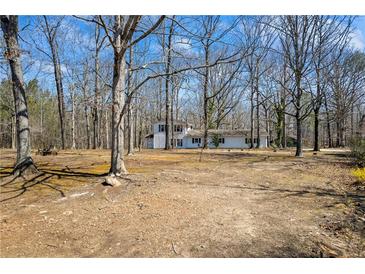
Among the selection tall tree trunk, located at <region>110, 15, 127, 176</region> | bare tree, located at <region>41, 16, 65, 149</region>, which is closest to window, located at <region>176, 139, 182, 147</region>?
bare tree, located at <region>41, 16, 65, 149</region>

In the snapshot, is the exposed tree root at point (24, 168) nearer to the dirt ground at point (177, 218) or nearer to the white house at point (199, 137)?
the dirt ground at point (177, 218)

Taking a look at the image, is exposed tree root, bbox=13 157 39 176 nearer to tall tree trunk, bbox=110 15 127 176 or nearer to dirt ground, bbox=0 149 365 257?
dirt ground, bbox=0 149 365 257

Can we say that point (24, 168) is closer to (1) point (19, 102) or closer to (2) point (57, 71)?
(1) point (19, 102)

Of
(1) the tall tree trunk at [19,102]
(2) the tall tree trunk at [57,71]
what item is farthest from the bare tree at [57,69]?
(1) the tall tree trunk at [19,102]

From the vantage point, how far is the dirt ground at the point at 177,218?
3258mm

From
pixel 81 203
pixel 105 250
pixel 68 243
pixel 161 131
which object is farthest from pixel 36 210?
pixel 161 131

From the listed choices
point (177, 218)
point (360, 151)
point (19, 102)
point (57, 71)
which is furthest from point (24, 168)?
point (57, 71)

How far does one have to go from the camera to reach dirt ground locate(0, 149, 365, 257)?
3258 millimetres

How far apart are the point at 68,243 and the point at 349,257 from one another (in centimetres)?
348

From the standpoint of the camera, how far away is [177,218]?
4207 millimetres

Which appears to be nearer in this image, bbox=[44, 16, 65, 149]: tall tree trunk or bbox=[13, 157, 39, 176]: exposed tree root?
bbox=[13, 157, 39, 176]: exposed tree root

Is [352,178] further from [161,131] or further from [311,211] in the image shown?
[161,131]

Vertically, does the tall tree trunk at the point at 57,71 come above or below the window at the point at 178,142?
above

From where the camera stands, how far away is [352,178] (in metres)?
8.05
